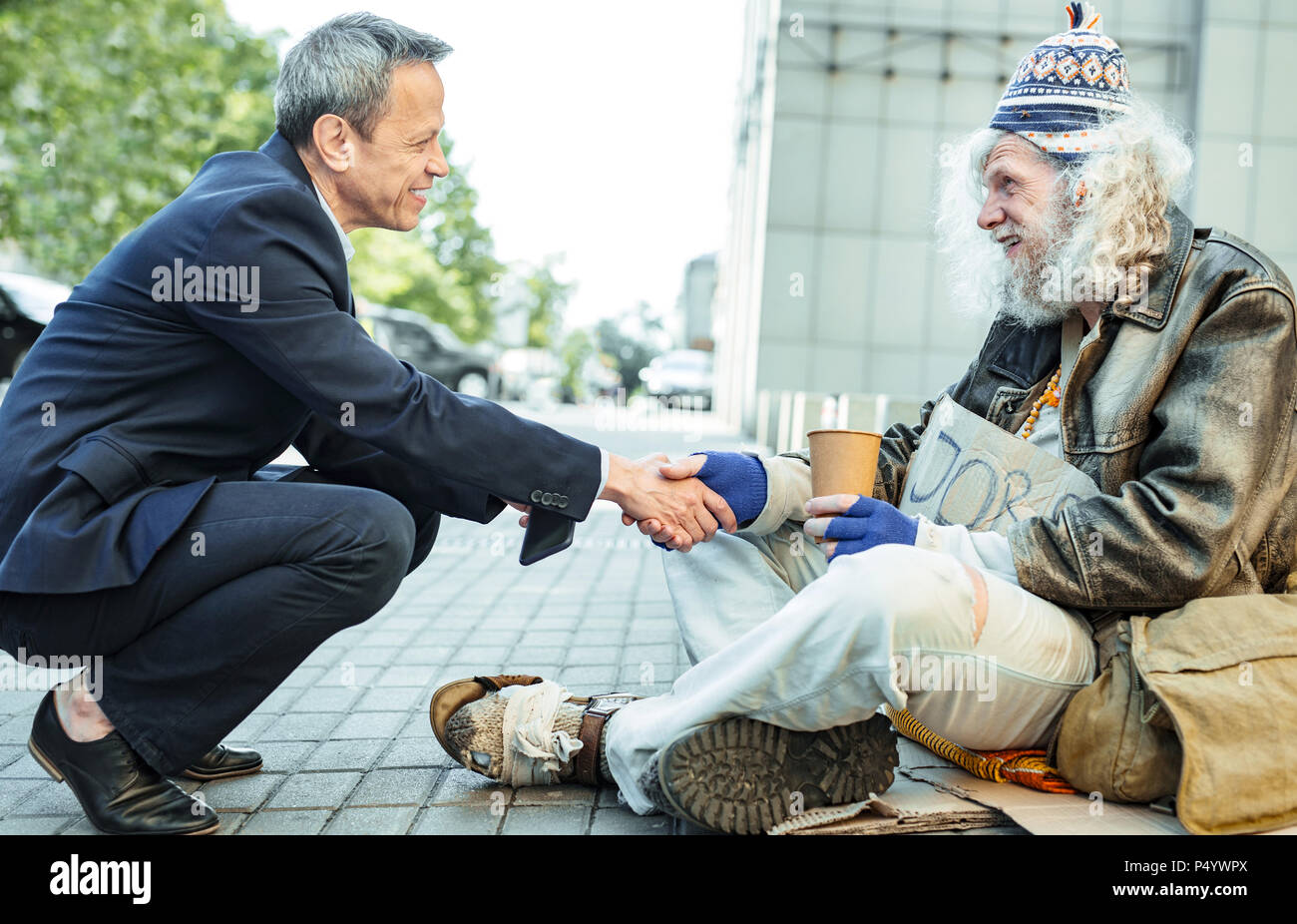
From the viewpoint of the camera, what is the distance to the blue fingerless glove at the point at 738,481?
10.2 feet

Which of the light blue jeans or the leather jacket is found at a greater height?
the leather jacket

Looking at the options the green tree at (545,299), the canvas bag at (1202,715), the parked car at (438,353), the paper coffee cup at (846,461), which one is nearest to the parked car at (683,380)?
the parked car at (438,353)

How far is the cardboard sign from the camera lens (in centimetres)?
282

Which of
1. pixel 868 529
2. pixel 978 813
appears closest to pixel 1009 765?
pixel 978 813

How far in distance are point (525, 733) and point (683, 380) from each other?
3324cm

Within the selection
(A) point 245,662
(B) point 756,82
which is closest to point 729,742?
(A) point 245,662

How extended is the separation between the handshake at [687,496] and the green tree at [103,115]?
1594cm

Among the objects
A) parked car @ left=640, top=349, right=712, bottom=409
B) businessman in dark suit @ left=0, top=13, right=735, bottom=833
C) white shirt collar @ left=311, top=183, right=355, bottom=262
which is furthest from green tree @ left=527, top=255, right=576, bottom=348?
businessman in dark suit @ left=0, top=13, right=735, bottom=833

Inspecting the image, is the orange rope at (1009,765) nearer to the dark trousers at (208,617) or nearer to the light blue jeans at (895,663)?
the light blue jeans at (895,663)

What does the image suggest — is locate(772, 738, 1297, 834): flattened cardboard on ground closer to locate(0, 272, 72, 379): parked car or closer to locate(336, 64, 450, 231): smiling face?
locate(336, 64, 450, 231): smiling face

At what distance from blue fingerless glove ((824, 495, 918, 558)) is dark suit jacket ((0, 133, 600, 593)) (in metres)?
0.75

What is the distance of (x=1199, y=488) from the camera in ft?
8.05
